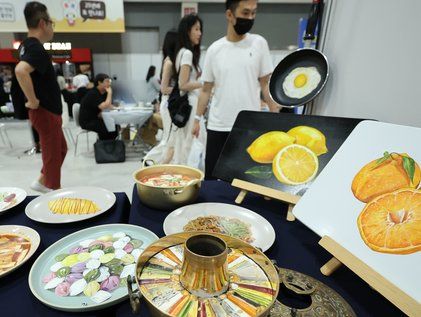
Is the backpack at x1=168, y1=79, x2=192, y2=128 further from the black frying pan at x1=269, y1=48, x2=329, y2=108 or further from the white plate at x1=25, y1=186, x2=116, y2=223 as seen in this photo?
the white plate at x1=25, y1=186, x2=116, y2=223

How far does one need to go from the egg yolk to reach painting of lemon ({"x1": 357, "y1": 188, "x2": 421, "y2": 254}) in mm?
656

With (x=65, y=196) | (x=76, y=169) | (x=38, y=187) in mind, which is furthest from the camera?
(x=76, y=169)

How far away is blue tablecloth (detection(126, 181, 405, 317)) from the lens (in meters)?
0.54

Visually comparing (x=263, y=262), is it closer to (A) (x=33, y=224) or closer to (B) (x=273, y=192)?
(B) (x=273, y=192)

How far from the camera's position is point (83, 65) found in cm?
599

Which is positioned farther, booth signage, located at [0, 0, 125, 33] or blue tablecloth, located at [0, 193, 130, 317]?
booth signage, located at [0, 0, 125, 33]

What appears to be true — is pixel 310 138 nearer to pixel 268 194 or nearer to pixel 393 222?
pixel 268 194

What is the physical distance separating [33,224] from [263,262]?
68cm

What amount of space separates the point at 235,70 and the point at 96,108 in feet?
8.52

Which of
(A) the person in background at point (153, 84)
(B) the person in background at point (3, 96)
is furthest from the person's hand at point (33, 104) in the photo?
(B) the person in background at point (3, 96)

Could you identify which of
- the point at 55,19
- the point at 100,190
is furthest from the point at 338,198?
the point at 55,19

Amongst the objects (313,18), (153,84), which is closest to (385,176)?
(313,18)

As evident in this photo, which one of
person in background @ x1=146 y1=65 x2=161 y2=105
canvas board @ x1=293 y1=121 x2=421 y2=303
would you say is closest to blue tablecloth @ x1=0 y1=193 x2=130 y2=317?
canvas board @ x1=293 y1=121 x2=421 y2=303

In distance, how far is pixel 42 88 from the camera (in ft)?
5.67
